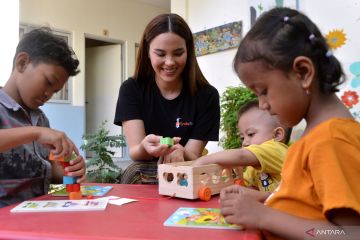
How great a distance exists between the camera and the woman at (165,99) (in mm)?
1498

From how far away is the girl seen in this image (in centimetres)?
60

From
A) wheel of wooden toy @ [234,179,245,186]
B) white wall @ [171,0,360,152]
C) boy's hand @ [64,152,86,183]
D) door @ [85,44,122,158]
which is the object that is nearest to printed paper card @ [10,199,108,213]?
boy's hand @ [64,152,86,183]

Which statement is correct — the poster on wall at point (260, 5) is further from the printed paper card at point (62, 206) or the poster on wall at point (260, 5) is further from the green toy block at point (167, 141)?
the printed paper card at point (62, 206)

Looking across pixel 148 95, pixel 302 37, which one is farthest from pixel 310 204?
pixel 148 95

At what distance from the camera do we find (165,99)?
5.34 ft

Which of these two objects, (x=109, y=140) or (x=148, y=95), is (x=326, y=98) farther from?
(x=109, y=140)

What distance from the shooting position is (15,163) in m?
1.19

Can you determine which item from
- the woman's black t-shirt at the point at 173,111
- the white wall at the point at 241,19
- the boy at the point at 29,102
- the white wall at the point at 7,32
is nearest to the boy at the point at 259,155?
the woman's black t-shirt at the point at 173,111

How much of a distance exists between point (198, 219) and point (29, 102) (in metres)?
0.78

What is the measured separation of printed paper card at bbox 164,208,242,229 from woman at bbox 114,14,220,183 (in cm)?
64

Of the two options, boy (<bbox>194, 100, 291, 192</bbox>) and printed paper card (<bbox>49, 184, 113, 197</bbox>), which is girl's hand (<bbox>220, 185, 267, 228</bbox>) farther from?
printed paper card (<bbox>49, 184, 113, 197</bbox>)

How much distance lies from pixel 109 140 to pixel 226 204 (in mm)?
3025

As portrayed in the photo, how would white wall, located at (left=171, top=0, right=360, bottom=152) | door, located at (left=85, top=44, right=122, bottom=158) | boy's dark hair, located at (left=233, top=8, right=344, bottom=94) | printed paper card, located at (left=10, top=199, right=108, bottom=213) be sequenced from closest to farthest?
boy's dark hair, located at (left=233, top=8, right=344, bottom=94) → printed paper card, located at (left=10, top=199, right=108, bottom=213) → white wall, located at (left=171, top=0, right=360, bottom=152) → door, located at (left=85, top=44, right=122, bottom=158)

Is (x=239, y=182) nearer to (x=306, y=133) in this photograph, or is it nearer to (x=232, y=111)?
(x=306, y=133)
